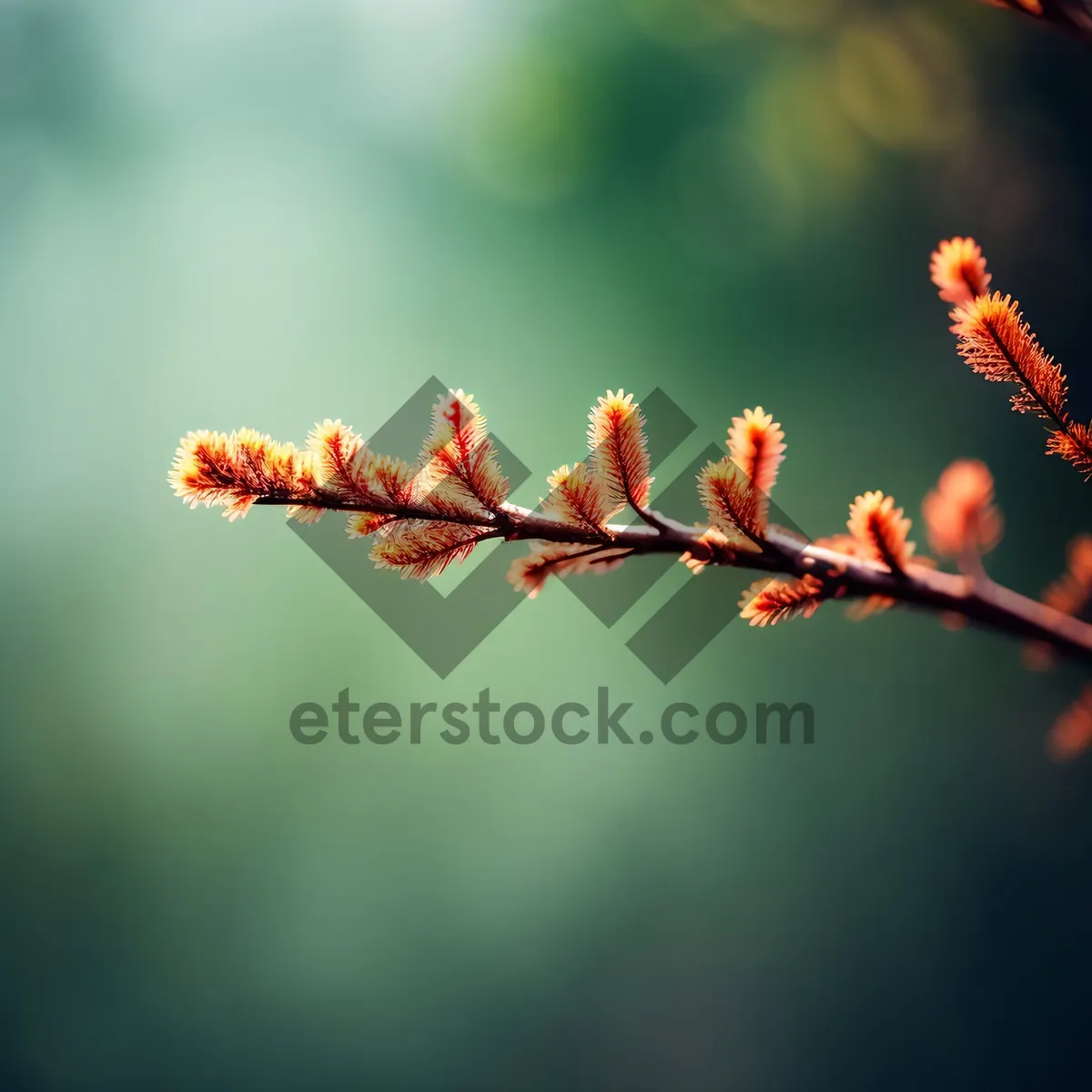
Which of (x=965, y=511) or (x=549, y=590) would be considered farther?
(x=549, y=590)

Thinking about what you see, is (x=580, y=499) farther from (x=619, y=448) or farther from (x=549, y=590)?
(x=549, y=590)

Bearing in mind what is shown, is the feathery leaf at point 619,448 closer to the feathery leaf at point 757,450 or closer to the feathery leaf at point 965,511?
the feathery leaf at point 757,450

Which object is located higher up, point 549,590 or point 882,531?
point 549,590

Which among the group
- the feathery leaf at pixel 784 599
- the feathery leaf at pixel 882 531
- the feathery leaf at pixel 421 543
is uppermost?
the feathery leaf at pixel 882 531

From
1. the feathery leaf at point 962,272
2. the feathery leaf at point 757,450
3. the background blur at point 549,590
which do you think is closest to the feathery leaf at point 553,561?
the feathery leaf at point 757,450

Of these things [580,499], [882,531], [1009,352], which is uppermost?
[1009,352]

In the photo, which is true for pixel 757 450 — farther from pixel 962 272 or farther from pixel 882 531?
pixel 962 272

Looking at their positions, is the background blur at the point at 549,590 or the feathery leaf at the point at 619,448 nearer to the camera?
the feathery leaf at the point at 619,448

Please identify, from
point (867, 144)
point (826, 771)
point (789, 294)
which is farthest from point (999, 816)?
point (867, 144)

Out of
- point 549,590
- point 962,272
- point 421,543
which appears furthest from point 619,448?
point 549,590

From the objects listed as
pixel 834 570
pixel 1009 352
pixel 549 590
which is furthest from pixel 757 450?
pixel 549 590
